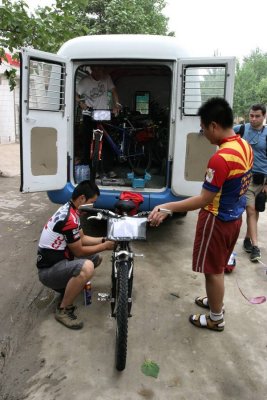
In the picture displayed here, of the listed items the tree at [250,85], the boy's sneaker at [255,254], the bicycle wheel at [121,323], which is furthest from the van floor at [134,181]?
the tree at [250,85]

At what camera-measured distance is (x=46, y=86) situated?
3.72 metres

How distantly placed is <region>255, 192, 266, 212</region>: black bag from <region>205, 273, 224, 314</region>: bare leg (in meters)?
1.70

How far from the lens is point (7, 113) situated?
578 inches

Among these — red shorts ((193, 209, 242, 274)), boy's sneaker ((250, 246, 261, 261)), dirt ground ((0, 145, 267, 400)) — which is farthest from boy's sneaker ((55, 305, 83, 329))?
boy's sneaker ((250, 246, 261, 261))

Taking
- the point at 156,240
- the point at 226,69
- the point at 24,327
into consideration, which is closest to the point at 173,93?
the point at 226,69

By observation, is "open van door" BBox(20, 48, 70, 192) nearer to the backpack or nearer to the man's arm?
the backpack

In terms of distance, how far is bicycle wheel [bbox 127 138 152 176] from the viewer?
570 cm

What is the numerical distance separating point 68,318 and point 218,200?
1465 millimetres

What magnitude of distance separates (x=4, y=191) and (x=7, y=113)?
8.86 metres

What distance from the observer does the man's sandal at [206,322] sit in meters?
2.72

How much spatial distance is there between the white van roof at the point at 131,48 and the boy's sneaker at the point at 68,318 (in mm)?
2569

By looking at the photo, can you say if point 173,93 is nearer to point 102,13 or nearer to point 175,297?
point 175,297

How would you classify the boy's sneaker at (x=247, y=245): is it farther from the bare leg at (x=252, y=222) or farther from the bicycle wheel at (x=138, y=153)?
the bicycle wheel at (x=138, y=153)

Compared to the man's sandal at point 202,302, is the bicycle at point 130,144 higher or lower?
higher
